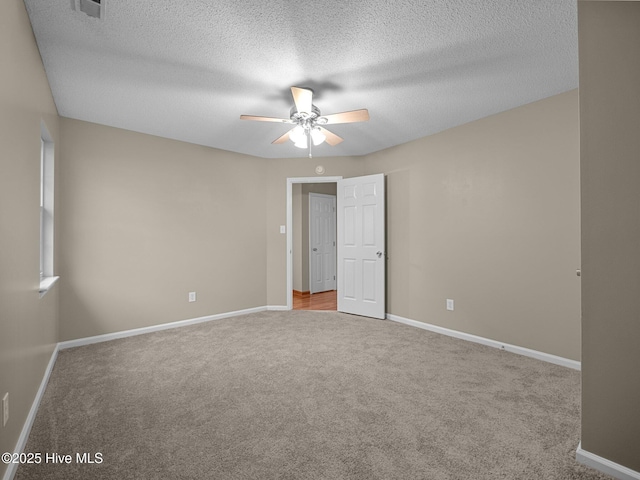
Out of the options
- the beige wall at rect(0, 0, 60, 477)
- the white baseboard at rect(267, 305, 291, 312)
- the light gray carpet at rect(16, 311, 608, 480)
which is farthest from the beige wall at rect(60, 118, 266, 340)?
the beige wall at rect(0, 0, 60, 477)

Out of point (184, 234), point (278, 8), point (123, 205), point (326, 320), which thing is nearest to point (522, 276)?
point (326, 320)

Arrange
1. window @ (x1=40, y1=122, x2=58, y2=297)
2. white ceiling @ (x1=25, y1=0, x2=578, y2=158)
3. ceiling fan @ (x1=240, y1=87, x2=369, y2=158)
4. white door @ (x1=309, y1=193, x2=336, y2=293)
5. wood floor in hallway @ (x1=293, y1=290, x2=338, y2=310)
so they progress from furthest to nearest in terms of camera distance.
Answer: white door @ (x1=309, y1=193, x2=336, y2=293) → wood floor in hallway @ (x1=293, y1=290, x2=338, y2=310) → window @ (x1=40, y1=122, x2=58, y2=297) → ceiling fan @ (x1=240, y1=87, x2=369, y2=158) → white ceiling @ (x1=25, y1=0, x2=578, y2=158)

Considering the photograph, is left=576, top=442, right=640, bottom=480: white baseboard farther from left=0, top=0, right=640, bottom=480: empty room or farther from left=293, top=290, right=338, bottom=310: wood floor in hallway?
left=293, top=290, right=338, bottom=310: wood floor in hallway

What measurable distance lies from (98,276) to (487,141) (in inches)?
176

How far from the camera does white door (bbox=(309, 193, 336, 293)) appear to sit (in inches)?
269

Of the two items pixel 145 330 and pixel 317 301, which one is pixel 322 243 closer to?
pixel 317 301

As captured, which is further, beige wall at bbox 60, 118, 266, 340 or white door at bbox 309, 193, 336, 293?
white door at bbox 309, 193, 336, 293

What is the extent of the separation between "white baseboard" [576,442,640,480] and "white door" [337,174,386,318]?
2938 millimetres

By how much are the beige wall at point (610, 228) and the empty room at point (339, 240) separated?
1 cm

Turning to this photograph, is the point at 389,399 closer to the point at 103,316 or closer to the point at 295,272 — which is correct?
→ the point at 103,316

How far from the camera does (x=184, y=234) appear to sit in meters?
4.34

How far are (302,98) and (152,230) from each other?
8.63 ft

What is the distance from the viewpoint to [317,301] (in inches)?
237

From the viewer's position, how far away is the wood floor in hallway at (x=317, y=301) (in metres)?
5.47
